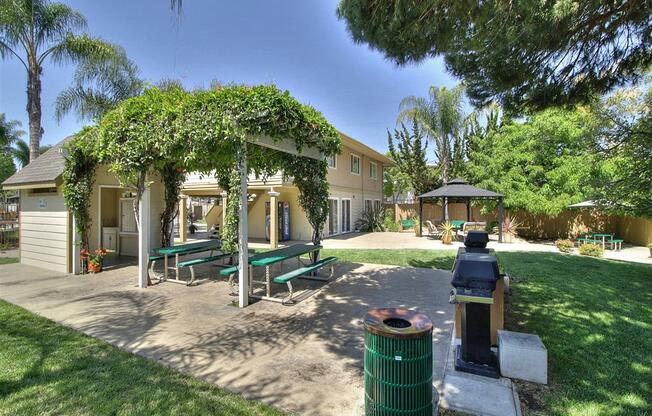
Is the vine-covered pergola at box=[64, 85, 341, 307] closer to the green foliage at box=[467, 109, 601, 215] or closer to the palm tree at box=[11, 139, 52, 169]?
the green foliage at box=[467, 109, 601, 215]

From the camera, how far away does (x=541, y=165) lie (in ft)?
52.3

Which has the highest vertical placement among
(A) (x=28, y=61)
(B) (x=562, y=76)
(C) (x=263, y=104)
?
(A) (x=28, y=61)

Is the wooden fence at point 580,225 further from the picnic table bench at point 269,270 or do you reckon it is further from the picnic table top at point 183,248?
the picnic table top at point 183,248

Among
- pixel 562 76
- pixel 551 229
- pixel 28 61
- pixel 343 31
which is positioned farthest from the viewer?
pixel 551 229

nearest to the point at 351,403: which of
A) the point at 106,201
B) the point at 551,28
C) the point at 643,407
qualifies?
the point at 643,407

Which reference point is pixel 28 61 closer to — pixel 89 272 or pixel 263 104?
pixel 89 272

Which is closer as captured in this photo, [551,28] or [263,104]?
[551,28]

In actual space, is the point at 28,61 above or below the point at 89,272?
above

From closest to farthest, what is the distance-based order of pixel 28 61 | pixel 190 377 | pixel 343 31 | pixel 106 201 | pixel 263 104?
1. pixel 190 377
2. pixel 343 31
3. pixel 263 104
4. pixel 106 201
5. pixel 28 61

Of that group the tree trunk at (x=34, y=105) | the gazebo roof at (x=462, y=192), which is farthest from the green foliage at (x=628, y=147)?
the tree trunk at (x=34, y=105)

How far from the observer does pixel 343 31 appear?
4.45 m

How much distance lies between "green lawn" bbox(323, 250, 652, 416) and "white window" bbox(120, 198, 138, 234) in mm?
9961

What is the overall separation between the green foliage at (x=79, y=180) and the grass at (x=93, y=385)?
459 centimetres

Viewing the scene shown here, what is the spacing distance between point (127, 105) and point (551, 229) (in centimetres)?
1867
